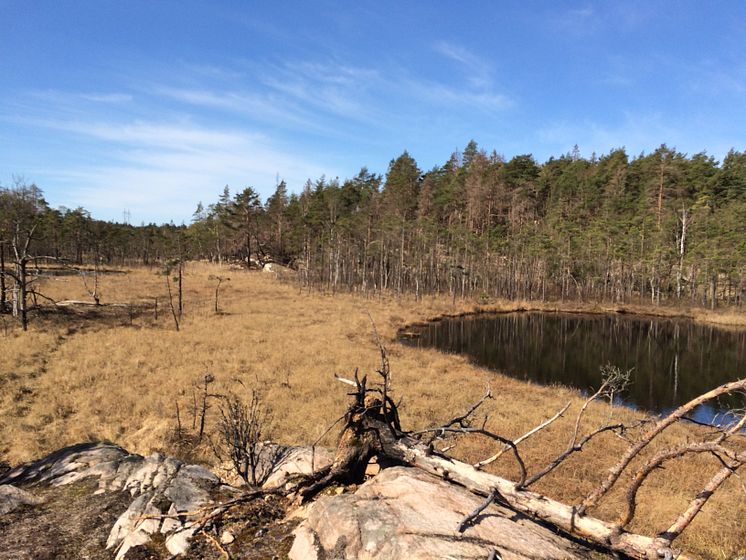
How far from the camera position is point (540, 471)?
398 centimetres

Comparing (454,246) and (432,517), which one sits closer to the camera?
(432,517)

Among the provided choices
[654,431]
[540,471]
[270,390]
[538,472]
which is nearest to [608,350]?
[270,390]

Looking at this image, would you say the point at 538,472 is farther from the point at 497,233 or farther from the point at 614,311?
the point at 497,233

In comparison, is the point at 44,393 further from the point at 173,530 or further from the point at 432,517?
the point at 432,517

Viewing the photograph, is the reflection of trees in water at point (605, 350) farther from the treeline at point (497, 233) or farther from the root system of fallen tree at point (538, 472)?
the root system of fallen tree at point (538, 472)

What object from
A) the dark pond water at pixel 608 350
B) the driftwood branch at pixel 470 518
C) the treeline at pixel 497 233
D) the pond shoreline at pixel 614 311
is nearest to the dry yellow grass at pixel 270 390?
the dark pond water at pixel 608 350

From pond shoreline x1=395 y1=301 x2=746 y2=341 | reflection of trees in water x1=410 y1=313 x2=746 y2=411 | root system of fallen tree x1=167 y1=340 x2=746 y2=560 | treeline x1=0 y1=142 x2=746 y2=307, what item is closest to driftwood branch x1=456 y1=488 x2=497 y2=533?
root system of fallen tree x1=167 y1=340 x2=746 y2=560

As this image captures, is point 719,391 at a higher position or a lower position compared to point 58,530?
higher

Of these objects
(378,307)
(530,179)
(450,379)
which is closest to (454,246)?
(378,307)

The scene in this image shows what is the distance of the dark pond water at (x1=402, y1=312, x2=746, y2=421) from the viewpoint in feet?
73.8

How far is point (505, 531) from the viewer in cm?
330

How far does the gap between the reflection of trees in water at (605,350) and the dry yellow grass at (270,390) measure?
405 centimetres

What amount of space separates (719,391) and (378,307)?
40.3 metres

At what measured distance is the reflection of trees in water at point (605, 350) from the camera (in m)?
23.1
